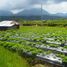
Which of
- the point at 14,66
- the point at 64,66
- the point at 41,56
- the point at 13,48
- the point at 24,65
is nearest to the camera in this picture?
the point at 64,66

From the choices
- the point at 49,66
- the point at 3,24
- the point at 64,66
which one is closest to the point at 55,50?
the point at 49,66

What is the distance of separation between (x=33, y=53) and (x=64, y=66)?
3.42 metres

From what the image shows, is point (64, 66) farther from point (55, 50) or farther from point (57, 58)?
point (55, 50)

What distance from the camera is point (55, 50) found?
46.3 feet

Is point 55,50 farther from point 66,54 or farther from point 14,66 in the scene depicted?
point 14,66

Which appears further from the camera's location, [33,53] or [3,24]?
[3,24]

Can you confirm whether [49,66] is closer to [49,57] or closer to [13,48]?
[49,57]

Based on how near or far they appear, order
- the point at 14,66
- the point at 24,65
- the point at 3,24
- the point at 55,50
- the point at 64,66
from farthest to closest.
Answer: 1. the point at 3,24
2. the point at 55,50
3. the point at 24,65
4. the point at 14,66
5. the point at 64,66

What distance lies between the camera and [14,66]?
11.3 meters

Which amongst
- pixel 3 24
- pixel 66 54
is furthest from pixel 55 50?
pixel 3 24

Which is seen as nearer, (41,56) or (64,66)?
(64,66)

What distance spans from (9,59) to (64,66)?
11.8ft

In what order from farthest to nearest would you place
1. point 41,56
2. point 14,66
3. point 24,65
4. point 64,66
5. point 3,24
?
1. point 3,24
2. point 41,56
3. point 24,65
4. point 14,66
5. point 64,66

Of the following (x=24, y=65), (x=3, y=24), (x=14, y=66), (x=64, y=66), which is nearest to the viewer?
(x=64, y=66)
